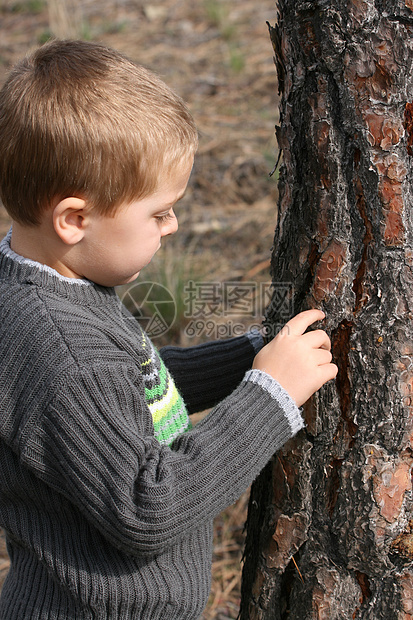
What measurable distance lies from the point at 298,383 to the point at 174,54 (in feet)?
16.1

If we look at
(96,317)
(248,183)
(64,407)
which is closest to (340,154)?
(96,317)

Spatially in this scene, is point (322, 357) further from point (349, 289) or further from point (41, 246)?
point (41, 246)

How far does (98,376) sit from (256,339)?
25.3 inches

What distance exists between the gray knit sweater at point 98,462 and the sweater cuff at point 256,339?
0.37 metres

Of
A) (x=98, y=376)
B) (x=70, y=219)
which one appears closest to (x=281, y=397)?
(x=98, y=376)

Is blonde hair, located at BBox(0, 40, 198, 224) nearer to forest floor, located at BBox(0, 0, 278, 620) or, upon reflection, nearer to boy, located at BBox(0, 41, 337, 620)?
boy, located at BBox(0, 41, 337, 620)

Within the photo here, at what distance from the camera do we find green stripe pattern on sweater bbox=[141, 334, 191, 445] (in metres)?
1.35

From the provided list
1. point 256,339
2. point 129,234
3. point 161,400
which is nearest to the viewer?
point 129,234

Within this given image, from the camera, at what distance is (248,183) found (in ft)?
13.9

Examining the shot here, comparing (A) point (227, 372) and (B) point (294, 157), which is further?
(A) point (227, 372)

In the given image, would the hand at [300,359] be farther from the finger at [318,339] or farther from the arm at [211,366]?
the arm at [211,366]

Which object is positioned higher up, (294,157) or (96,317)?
(294,157)

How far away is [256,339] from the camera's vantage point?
1.66 meters

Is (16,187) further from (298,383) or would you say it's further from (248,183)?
(248,183)
